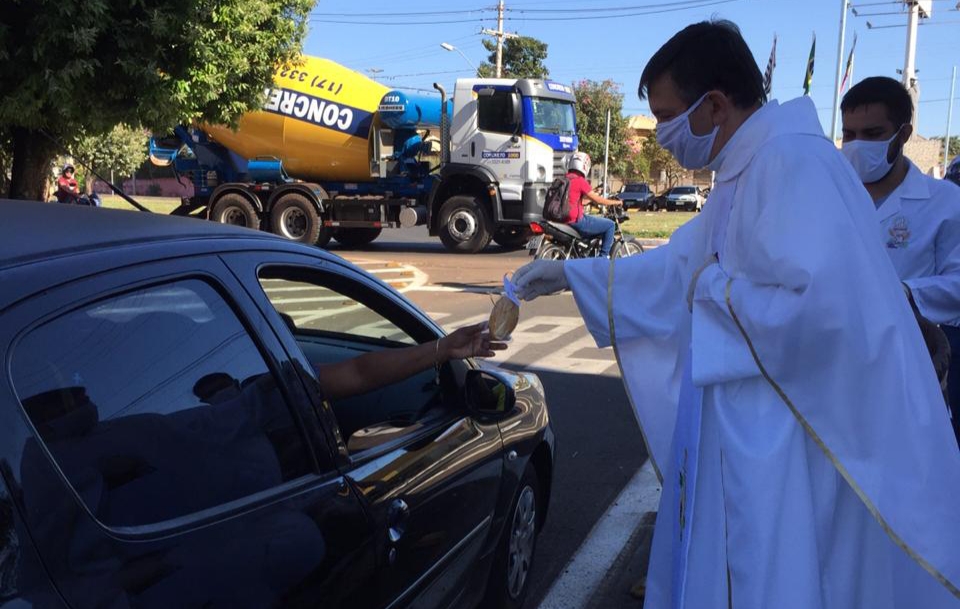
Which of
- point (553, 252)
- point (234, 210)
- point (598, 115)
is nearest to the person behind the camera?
point (553, 252)

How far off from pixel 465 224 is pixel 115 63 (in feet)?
35.1

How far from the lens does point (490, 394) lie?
2832 millimetres

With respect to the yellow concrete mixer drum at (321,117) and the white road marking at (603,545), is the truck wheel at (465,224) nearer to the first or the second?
the yellow concrete mixer drum at (321,117)

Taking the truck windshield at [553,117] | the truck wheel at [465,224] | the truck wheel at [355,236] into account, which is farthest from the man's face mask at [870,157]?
the truck wheel at [355,236]

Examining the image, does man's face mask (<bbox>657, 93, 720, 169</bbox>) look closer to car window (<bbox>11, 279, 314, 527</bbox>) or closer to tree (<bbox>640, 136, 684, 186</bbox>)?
car window (<bbox>11, 279, 314, 527</bbox>)

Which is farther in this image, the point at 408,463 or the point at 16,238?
the point at 408,463

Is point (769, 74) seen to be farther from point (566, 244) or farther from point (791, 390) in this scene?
point (566, 244)

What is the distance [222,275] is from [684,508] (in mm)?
1260

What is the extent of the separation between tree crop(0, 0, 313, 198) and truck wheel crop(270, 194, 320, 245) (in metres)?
9.34

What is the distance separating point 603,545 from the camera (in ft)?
12.9

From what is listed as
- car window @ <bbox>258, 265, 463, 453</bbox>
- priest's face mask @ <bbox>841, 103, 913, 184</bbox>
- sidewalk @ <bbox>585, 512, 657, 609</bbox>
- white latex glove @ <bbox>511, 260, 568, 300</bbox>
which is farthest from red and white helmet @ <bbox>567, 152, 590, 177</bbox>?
white latex glove @ <bbox>511, 260, 568, 300</bbox>

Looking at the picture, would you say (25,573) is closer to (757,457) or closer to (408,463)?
(408,463)

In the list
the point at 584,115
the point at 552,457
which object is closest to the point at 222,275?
the point at 552,457

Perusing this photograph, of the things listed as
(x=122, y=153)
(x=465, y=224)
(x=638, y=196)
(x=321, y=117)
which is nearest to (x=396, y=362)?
(x=465, y=224)
